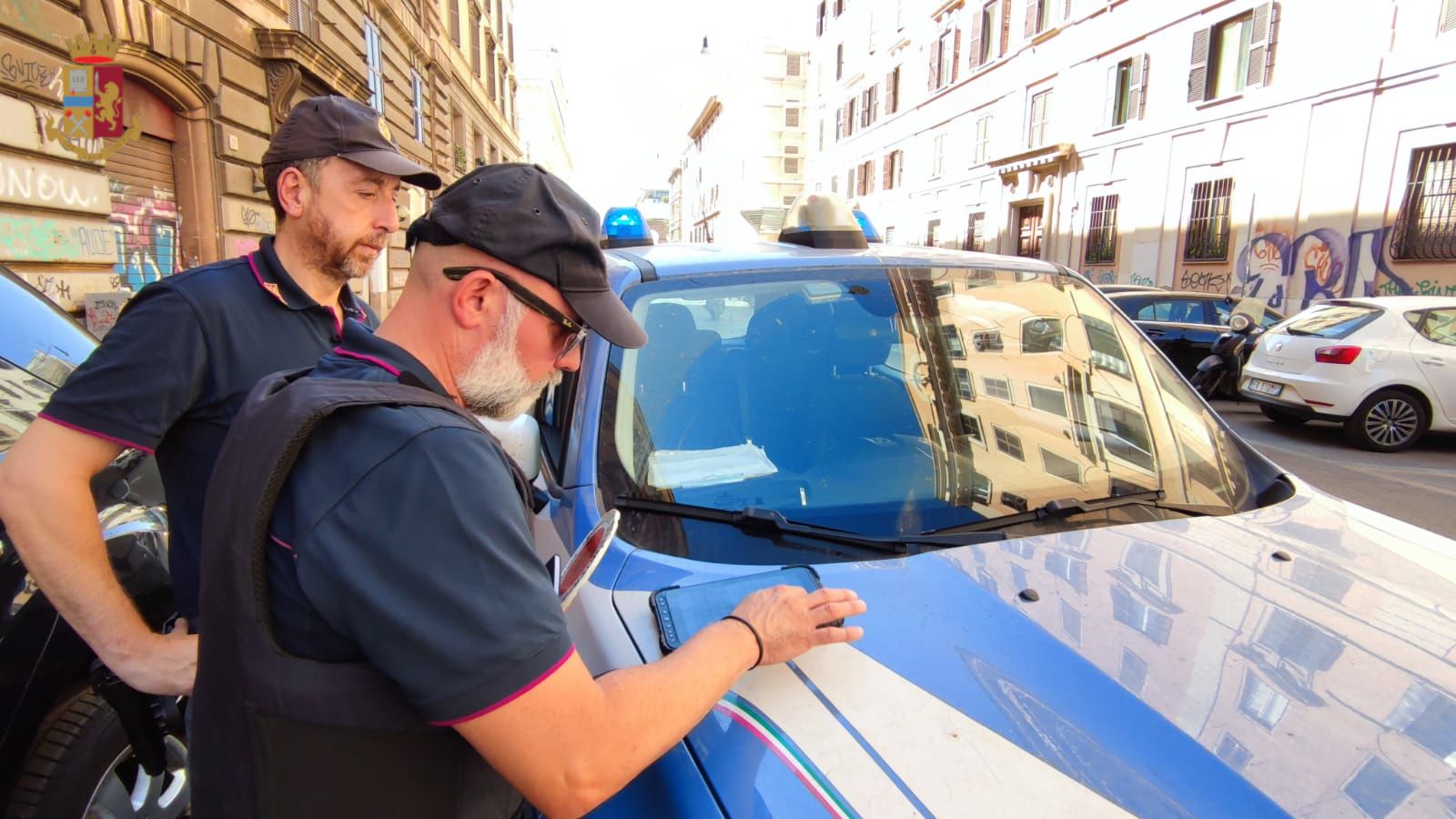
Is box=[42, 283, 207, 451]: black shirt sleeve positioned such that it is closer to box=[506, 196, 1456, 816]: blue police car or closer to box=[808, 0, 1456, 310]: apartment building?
box=[506, 196, 1456, 816]: blue police car

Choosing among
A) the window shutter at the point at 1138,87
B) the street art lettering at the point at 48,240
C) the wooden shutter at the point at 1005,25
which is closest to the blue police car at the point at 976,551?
the street art lettering at the point at 48,240

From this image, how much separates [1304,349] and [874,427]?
8423 mm

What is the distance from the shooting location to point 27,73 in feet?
18.5

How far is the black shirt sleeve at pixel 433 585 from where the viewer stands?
0.85 m

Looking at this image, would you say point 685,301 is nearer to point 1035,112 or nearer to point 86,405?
point 86,405

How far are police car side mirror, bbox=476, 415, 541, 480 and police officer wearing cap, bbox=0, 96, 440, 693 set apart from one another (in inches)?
18.1

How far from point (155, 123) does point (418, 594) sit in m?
9.05

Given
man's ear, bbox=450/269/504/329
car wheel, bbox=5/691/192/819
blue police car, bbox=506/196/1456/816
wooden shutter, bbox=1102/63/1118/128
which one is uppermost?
wooden shutter, bbox=1102/63/1118/128

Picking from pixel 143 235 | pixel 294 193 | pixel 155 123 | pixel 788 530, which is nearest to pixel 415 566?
pixel 788 530

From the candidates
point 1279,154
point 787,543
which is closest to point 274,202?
point 787,543

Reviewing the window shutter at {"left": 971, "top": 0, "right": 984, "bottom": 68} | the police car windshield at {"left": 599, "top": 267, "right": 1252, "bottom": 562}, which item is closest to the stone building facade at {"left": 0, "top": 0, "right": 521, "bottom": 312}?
the police car windshield at {"left": 599, "top": 267, "right": 1252, "bottom": 562}

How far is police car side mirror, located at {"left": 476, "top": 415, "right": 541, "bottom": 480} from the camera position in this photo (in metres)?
1.98

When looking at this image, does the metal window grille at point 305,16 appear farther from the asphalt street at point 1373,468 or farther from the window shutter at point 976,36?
the window shutter at point 976,36

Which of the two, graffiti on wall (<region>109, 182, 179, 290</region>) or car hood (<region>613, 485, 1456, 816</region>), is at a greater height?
graffiti on wall (<region>109, 182, 179, 290</region>)
